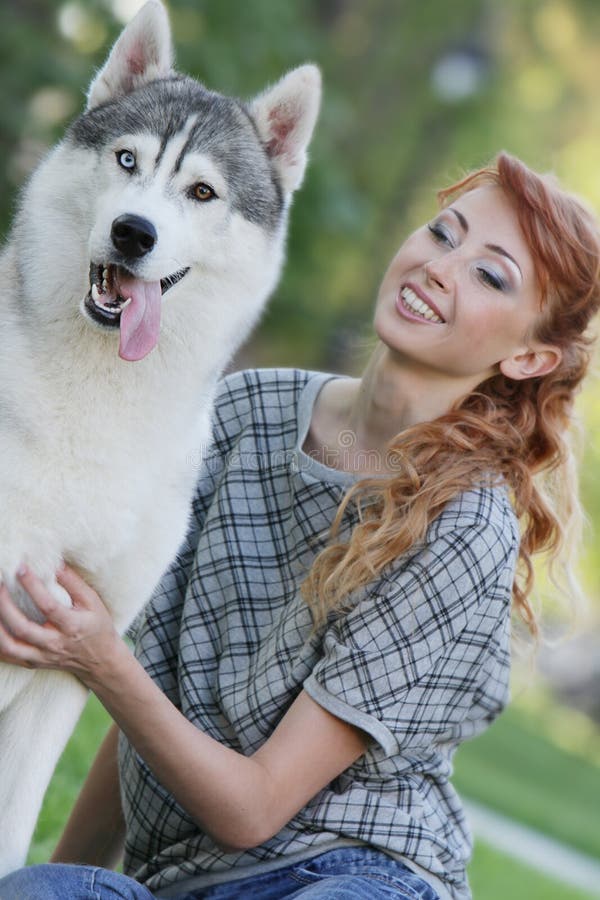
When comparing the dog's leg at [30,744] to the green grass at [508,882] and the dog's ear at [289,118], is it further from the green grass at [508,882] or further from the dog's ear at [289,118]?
the green grass at [508,882]

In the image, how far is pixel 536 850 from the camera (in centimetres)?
739

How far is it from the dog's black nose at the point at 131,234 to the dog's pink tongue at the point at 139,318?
9cm

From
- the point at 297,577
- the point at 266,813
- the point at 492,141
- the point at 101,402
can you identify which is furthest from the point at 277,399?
the point at 492,141

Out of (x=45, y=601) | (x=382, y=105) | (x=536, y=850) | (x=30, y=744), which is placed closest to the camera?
(x=45, y=601)

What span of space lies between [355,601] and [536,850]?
5235 millimetres

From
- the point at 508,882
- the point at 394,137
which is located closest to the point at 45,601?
the point at 508,882

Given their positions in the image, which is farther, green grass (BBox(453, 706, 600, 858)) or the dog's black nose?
green grass (BBox(453, 706, 600, 858))

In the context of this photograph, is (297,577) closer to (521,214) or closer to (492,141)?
(521,214)

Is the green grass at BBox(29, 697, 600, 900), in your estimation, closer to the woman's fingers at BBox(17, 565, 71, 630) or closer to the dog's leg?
the dog's leg

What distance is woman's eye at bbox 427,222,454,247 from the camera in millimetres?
3066

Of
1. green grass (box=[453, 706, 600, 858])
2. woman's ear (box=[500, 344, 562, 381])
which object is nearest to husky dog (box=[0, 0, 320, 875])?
woman's ear (box=[500, 344, 562, 381])

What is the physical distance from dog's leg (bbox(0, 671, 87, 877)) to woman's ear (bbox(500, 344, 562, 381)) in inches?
52.9

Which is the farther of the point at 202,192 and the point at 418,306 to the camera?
the point at 418,306

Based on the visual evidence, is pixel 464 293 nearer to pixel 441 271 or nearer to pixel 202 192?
pixel 441 271
